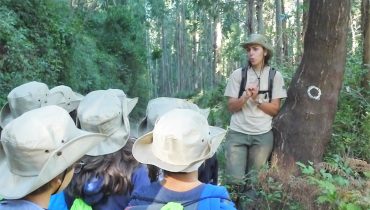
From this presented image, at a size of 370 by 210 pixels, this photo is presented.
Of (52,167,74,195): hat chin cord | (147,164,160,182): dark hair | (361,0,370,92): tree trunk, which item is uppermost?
(361,0,370,92): tree trunk

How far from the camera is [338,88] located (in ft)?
16.3

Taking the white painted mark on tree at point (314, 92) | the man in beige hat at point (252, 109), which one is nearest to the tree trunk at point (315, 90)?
the white painted mark on tree at point (314, 92)

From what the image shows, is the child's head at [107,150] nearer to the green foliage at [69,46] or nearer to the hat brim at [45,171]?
the hat brim at [45,171]

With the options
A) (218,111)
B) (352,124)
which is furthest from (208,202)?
(218,111)

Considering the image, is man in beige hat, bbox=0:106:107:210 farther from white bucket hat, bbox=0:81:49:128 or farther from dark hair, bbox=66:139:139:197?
white bucket hat, bbox=0:81:49:128

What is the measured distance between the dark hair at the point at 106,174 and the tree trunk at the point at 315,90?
2707mm

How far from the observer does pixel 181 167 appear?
86.6 inches

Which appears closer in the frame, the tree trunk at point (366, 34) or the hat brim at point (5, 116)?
the hat brim at point (5, 116)

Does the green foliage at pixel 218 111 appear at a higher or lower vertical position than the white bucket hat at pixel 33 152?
lower

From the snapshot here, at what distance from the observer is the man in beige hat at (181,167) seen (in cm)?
219

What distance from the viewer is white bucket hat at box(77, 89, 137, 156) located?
280 cm

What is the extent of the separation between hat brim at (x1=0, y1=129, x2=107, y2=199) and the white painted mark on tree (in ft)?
10.9

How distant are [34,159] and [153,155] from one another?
0.64 metres

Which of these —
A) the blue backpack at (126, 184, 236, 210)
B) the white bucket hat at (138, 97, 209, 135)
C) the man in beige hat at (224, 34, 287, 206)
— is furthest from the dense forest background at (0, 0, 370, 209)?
the blue backpack at (126, 184, 236, 210)
